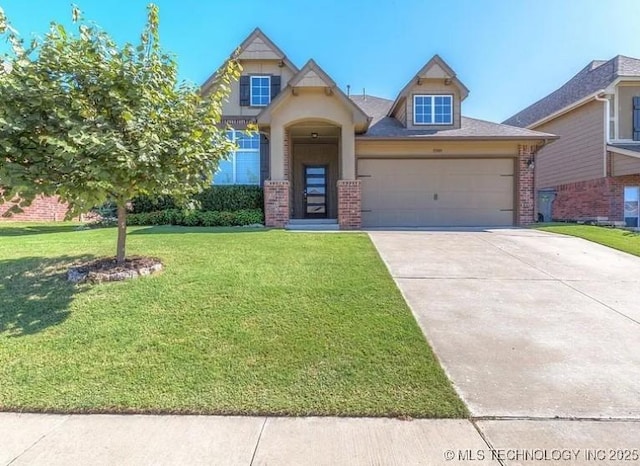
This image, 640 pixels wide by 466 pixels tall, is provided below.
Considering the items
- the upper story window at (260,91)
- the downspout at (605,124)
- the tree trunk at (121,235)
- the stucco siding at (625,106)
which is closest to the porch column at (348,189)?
the upper story window at (260,91)

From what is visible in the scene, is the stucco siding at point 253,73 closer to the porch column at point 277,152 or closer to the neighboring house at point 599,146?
the porch column at point 277,152

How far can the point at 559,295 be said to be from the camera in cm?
588

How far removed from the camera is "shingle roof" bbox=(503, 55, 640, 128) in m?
16.9

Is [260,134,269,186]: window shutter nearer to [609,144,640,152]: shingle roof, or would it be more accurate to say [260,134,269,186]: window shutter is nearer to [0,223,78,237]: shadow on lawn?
[0,223,78,237]: shadow on lawn

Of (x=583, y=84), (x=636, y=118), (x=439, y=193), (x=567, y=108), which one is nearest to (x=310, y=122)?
(x=439, y=193)

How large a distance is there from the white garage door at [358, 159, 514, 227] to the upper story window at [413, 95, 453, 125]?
1787mm

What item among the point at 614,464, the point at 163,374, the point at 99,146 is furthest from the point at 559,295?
the point at 99,146

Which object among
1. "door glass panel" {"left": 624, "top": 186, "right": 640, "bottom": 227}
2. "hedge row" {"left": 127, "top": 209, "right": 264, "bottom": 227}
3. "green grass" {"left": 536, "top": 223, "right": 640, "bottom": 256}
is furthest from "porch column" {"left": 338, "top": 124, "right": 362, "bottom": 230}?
"door glass panel" {"left": 624, "top": 186, "right": 640, "bottom": 227}

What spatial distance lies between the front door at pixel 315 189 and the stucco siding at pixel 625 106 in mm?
13024

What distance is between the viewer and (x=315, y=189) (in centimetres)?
1644

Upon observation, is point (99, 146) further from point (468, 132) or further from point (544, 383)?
point (468, 132)

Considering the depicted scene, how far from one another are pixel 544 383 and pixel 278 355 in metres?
2.58

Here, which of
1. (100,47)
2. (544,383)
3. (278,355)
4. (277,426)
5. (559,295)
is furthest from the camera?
(559,295)

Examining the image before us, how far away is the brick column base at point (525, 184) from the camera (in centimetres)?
1399
